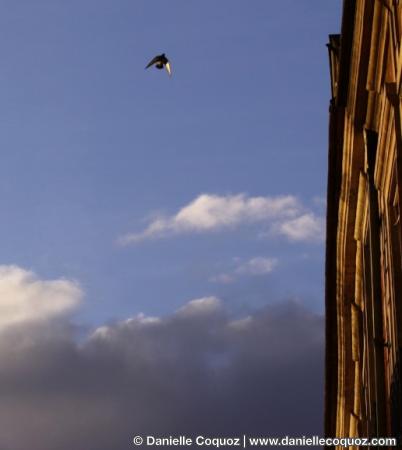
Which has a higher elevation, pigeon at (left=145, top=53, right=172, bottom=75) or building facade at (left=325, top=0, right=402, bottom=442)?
pigeon at (left=145, top=53, right=172, bottom=75)

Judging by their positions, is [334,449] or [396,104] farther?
[334,449]

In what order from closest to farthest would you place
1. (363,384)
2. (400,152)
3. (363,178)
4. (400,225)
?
(400,152) < (400,225) < (363,178) < (363,384)

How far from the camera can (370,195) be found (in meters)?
26.1

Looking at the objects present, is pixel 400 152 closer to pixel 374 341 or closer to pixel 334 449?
pixel 374 341

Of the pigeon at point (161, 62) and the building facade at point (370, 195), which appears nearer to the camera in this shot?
the building facade at point (370, 195)

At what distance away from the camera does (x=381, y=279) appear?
25.5 m

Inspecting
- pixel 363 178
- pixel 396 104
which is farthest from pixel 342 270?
pixel 396 104

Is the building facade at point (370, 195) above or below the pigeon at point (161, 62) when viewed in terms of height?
below

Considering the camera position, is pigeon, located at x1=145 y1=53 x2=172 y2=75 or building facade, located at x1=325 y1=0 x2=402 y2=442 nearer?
building facade, located at x1=325 y1=0 x2=402 y2=442

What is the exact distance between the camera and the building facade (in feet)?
74.0

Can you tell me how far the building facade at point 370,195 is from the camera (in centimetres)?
2256

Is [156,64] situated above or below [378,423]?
above

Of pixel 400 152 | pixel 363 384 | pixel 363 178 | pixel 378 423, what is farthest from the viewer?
pixel 363 384

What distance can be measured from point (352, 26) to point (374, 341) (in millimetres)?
7618
